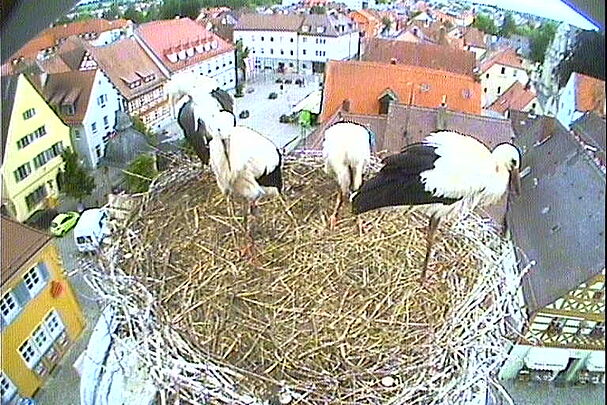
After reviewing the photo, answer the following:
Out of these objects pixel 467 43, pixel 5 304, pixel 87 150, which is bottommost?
pixel 5 304

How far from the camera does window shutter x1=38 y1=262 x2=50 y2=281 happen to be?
1.12 m

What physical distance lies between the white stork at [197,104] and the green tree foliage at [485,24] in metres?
0.42

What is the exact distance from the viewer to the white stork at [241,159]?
104 cm

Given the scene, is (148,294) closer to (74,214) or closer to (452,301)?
(74,214)

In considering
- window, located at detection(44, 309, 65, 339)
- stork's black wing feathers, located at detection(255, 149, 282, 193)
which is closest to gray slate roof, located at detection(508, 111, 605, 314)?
stork's black wing feathers, located at detection(255, 149, 282, 193)

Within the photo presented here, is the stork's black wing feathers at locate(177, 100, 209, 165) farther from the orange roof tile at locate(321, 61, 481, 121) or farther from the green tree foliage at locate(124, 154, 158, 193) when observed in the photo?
the orange roof tile at locate(321, 61, 481, 121)

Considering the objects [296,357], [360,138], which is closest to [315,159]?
[360,138]

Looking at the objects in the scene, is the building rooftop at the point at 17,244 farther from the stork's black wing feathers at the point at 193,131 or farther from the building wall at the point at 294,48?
the building wall at the point at 294,48

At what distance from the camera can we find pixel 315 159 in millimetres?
1293

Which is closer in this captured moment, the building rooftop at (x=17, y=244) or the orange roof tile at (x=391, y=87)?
the building rooftop at (x=17, y=244)

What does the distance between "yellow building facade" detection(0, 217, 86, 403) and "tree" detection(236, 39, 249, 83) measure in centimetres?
43

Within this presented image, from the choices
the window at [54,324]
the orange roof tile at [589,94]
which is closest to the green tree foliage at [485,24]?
the orange roof tile at [589,94]

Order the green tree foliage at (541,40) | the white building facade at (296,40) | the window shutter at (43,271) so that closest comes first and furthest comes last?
1. the green tree foliage at (541,40)
2. the window shutter at (43,271)
3. the white building facade at (296,40)

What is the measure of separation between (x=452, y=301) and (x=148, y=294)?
0.43 meters
